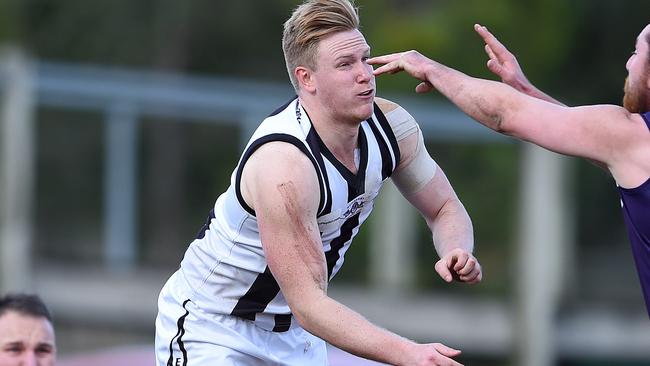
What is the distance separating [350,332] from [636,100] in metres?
1.26

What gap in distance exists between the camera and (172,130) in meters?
21.3

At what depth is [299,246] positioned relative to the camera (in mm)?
4637

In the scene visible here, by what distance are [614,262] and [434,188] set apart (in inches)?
547

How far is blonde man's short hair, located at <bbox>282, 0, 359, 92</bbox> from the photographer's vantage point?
489cm

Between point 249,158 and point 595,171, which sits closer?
point 249,158

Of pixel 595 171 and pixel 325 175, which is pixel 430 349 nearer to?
pixel 325 175

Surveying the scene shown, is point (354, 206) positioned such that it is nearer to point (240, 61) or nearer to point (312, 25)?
point (312, 25)

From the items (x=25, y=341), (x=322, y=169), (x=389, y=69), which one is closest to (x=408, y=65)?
(x=389, y=69)

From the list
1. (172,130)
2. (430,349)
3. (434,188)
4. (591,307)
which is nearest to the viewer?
(430,349)

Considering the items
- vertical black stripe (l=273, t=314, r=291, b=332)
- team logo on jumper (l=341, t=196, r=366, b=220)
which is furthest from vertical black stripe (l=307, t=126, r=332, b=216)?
vertical black stripe (l=273, t=314, r=291, b=332)

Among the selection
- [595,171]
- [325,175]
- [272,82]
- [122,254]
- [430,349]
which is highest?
[272,82]

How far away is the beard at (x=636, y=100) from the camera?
4543 mm

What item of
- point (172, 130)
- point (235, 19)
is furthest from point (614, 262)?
point (235, 19)

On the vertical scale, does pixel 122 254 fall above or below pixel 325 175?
above
